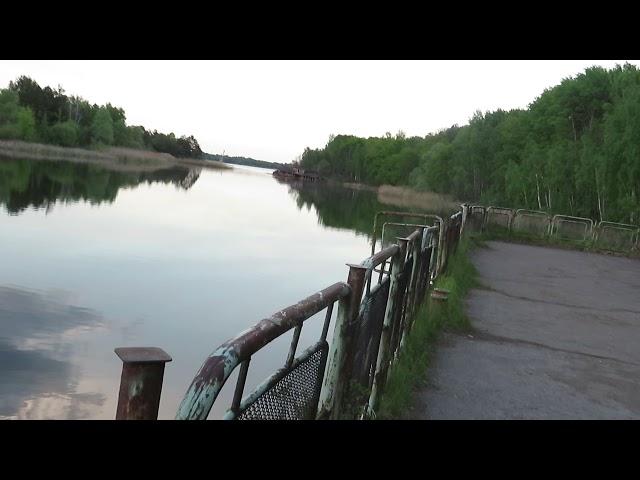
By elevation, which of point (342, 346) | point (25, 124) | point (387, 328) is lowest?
point (387, 328)

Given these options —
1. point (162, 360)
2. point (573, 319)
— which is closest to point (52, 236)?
point (573, 319)

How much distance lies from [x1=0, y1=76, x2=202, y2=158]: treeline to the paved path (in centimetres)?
8486

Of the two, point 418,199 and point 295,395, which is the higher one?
point 418,199

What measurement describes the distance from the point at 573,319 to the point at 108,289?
931 centimetres

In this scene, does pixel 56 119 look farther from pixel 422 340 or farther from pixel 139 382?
pixel 139 382

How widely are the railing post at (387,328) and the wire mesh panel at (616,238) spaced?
2121 centimetres

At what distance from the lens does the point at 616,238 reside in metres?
24.8

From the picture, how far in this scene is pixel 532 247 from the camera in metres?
22.6

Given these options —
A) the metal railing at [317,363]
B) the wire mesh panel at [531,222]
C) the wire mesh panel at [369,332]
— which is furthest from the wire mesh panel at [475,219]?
the wire mesh panel at [369,332]

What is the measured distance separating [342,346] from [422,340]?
3880 mm

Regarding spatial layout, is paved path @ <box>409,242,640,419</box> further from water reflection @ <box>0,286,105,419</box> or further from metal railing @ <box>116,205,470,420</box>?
water reflection @ <box>0,286,105,419</box>

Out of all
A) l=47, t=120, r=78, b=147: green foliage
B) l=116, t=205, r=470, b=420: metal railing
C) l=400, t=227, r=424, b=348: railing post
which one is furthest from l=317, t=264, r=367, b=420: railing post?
l=47, t=120, r=78, b=147: green foliage

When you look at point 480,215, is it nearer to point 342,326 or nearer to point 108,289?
point 108,289

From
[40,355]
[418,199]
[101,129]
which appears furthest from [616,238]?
[101,129]
